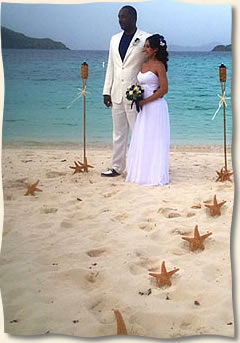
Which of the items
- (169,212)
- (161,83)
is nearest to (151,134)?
(161,83)

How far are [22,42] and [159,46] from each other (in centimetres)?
62

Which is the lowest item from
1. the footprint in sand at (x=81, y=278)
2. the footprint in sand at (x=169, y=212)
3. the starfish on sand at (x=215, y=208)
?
the footprint in sand at (x=81, y=278)

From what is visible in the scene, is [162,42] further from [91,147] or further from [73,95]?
[91,147]

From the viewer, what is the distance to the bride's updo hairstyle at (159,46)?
256cm

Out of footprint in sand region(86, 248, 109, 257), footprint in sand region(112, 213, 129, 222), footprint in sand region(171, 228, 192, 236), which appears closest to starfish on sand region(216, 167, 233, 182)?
footprint in sand region(171, 228, 192, 236)

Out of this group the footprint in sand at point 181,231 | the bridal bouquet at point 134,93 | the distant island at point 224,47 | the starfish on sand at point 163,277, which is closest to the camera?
the starfish on sand at point 163,277

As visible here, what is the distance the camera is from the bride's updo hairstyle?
8.40ft

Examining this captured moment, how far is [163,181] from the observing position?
110 inches

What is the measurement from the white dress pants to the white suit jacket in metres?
0.04

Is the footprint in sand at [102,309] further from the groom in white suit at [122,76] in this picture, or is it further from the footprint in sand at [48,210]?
the groom in white suit at [122,76]

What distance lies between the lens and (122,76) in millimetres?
2762

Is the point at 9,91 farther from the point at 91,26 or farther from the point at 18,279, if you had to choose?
the point at 18,279

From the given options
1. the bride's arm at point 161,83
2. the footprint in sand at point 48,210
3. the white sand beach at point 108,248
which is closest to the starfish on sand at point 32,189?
the white sand beach at point 108,248

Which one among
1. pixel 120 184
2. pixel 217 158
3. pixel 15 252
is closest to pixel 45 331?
pixel 15 252
